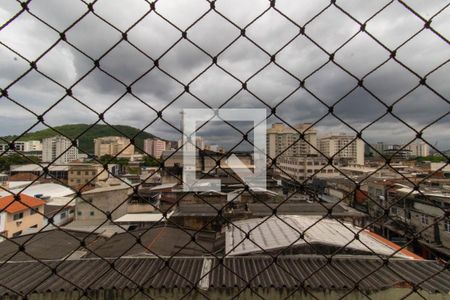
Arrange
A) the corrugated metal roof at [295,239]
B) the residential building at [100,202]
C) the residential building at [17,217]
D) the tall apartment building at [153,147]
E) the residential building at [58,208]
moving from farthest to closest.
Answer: the residential building at [58,208]
the residential building at [100,202]
the residential building at [17,217]
the corrugated metal roof at [295,239]
the tall apartment building at [153,147]

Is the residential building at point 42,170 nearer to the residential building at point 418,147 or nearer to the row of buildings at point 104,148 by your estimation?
the row of buildings at point 104,148

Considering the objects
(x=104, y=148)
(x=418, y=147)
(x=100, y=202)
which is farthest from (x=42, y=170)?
(x=418, y=147)

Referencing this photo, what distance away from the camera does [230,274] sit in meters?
3.13

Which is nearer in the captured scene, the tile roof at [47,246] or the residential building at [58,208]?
the tile roof at [47,246]

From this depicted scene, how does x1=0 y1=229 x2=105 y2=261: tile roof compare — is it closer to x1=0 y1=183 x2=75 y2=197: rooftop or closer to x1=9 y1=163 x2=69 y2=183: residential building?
x1=9 y1=163 x2=69 y2=183: residential building

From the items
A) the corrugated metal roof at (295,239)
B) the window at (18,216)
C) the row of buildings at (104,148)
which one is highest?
the row of buildings at (104,148)

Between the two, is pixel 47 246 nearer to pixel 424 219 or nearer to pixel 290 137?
pixel 290 137

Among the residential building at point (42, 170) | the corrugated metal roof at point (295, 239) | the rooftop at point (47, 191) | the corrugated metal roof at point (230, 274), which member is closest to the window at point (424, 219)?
the corrugated metal roof at point (295, 239)

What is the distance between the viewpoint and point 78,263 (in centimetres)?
379

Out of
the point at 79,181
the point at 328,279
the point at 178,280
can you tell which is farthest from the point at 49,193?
the point at 328,279

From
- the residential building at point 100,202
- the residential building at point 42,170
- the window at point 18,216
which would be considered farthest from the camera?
the residential building at point 100,202

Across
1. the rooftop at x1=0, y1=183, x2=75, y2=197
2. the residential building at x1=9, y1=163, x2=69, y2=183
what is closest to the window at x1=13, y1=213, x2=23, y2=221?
the residential building at x1=9, y1=163, x2=69, y2=183

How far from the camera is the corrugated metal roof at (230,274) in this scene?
110 inches

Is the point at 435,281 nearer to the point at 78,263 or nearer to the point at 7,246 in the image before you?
the point at 78,263
